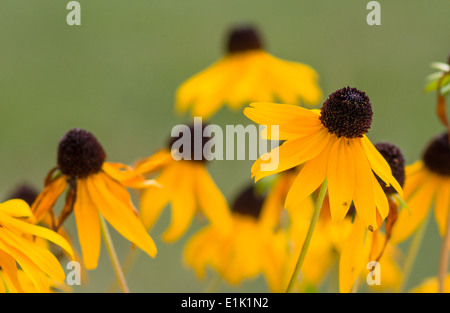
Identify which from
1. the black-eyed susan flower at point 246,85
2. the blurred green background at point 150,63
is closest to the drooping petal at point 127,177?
the black-eyed susan flower at point 246,85

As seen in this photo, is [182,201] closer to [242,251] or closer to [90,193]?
[242,251]

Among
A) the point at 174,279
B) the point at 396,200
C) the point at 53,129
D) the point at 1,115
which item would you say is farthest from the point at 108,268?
the point at 396,200

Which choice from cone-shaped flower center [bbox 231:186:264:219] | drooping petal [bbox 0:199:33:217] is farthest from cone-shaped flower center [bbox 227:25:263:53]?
drooping petal [bbox 0:199:33:217]

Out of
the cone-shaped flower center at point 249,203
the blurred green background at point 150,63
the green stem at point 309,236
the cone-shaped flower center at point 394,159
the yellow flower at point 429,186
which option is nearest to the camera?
the green stem at point 309,236

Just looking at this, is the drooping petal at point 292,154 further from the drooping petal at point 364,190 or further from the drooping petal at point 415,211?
the drooping petal at point 415,211
